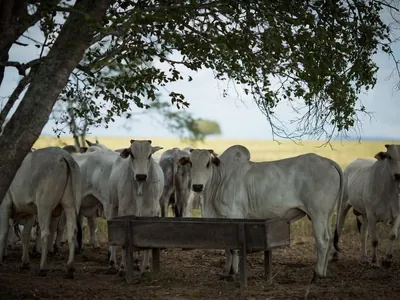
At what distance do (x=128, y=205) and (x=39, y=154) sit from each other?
1.54 m

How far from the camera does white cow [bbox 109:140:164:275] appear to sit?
12859mm

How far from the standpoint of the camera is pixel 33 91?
35.8 feet

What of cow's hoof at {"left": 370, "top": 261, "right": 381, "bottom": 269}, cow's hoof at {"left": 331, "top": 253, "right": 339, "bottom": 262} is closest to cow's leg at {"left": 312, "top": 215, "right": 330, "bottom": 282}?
A: cow's hoof at {"left": 370, "top": 261, "right": 381, "bottom": 269}

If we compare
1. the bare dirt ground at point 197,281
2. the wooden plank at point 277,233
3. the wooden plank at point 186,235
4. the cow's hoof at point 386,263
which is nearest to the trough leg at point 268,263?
the bare dirt ground at point 197,281

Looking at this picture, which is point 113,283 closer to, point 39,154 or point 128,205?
point 128,205

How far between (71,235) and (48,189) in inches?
29.7

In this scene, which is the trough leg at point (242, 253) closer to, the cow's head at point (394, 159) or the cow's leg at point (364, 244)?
the cow's head at point (394, 159)

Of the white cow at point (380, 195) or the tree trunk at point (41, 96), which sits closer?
the tree trunk at point (41, 96)

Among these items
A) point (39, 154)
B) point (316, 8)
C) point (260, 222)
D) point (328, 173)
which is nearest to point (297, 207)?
point (328, 173)

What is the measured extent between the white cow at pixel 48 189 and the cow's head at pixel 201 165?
1791 mm

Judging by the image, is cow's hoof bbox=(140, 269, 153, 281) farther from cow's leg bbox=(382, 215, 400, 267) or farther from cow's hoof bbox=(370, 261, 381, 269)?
cow's hoof bbox=(370, 261, 381, 269)

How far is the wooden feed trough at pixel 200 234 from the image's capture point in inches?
443

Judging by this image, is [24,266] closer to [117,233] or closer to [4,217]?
[4,217]

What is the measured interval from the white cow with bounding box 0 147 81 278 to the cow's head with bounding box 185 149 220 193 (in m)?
1.79
